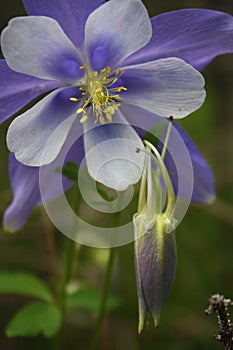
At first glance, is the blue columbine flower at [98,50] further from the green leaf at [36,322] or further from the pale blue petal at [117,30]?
the green leaf at [36,322]

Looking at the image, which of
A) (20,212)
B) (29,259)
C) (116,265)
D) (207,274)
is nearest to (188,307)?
(207,274)

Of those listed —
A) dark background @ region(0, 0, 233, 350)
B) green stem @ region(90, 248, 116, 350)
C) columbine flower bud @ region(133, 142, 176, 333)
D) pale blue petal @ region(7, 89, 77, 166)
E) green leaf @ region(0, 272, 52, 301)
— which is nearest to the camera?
columbine flower bud @ region(133, 142, 176, 333)

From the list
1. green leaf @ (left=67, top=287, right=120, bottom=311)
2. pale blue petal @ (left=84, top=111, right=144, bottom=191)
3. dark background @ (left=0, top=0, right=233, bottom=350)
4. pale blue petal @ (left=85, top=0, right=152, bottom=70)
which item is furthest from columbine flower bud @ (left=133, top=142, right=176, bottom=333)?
dark background @ (left=0, top=0, right=233, bottom=350)

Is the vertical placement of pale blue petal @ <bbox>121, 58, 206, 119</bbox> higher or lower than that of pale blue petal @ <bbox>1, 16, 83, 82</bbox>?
lower

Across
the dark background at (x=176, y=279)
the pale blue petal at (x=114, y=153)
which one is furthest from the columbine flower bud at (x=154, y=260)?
the dark background at (x=176, y=279)

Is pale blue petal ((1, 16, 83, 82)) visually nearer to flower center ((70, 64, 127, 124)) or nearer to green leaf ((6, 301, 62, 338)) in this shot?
flower center ((70, 64, 127, 124))

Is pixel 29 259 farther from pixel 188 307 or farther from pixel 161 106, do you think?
pixel 161 106
